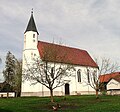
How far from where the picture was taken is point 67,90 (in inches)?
2025

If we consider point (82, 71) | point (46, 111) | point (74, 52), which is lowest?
point (46, 111)

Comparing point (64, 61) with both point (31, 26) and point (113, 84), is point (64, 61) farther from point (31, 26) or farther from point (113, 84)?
point (113, 84)

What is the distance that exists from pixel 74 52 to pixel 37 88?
17.1m

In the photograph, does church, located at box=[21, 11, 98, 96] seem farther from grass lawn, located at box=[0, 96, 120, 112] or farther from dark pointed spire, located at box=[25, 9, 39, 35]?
grass lawn, located at box=[0, 96, 120, 112]

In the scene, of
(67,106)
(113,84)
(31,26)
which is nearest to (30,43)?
(31,26)

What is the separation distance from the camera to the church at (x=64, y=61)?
1836 inches

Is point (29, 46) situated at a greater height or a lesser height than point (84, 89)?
greater

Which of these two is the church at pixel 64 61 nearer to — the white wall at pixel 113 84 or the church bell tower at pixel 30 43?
the church bell tower at pixel 30 43

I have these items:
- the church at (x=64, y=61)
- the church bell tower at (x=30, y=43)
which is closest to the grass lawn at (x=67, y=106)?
the church at (x=64, y=61)

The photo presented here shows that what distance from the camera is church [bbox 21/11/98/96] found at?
46.6 metres

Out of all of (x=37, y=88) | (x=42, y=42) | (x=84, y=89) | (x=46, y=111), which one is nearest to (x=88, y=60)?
(x=84, y=89)

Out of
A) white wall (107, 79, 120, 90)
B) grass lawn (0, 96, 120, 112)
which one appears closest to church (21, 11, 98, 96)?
white wall (107, 79, 120, 90)

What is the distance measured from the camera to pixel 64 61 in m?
43.7

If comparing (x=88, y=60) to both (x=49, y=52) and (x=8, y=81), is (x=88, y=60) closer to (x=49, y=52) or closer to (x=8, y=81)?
(x=8, y=81)
